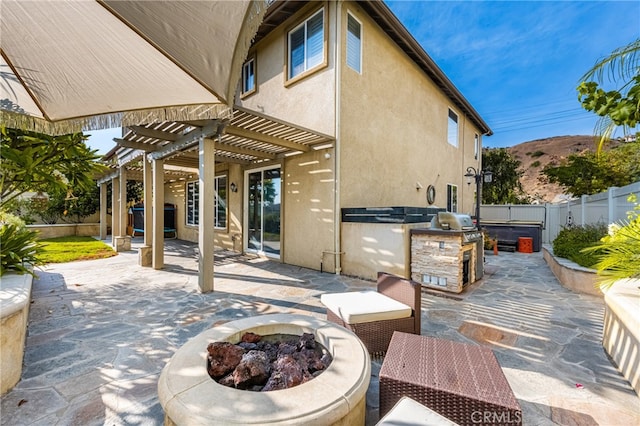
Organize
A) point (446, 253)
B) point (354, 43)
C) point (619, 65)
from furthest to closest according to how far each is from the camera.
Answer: point (354, 43)
point (446, 253)
point (619, 65)

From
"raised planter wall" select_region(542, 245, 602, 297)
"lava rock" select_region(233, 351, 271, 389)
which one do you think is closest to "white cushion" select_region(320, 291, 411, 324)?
"lava rock" select_region(233, 351, 271, 389)

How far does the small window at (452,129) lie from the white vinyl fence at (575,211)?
496cm

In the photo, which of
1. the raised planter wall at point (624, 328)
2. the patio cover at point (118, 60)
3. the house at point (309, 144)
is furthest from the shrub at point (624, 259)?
the patio cover at point (118, 60)

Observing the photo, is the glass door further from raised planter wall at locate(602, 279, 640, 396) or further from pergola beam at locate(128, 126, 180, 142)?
raised planter wall at locate(602, 279, 640, 396)

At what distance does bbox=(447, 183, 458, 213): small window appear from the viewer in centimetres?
1295

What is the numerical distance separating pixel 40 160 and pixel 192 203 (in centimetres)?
875

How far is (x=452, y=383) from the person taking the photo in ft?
5.60

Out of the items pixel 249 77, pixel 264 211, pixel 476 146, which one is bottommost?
pixel 264 211

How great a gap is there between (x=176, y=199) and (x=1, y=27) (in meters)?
12.4

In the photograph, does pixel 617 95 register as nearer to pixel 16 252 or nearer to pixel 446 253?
pixel 446 253

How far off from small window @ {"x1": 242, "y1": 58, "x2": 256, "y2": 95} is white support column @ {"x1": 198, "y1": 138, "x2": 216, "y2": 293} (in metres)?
5.19

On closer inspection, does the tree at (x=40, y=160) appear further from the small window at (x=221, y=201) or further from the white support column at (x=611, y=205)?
the white support column at (x=611, y=205)

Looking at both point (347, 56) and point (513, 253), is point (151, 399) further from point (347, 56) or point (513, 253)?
point (513, 253)

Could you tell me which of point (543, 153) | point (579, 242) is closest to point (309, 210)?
point (579, 242)
